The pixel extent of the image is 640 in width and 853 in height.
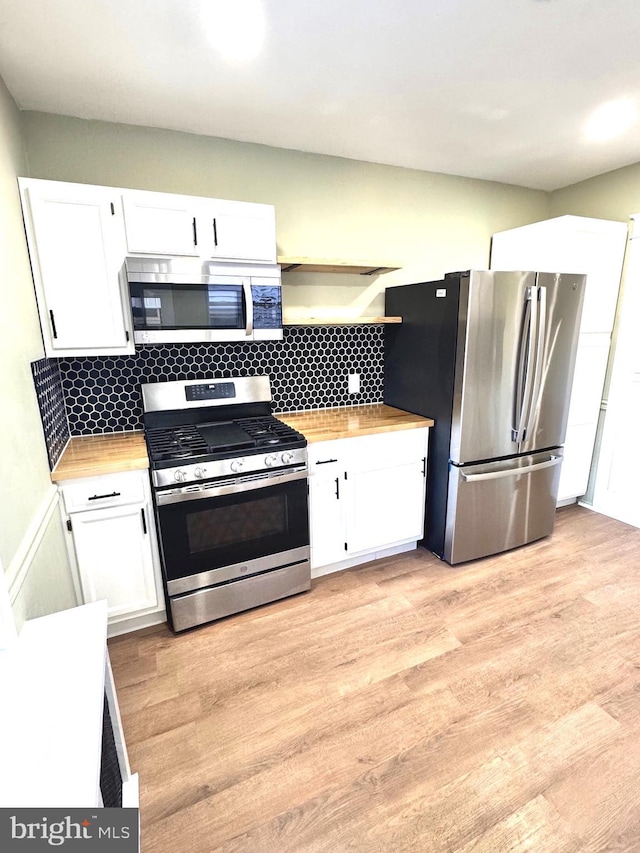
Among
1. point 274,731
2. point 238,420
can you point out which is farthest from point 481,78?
point 274,731

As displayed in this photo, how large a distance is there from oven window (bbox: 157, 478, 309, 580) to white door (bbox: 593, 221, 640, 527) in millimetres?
2548

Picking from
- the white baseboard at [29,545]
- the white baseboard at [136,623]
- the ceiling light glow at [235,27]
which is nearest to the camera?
the white baseboard at [29,545]

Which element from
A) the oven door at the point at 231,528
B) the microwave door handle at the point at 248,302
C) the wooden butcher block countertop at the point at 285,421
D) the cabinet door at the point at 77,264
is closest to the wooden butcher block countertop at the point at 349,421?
the wooden butcher block countertop at the point at 285,421

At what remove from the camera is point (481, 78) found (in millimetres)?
1843

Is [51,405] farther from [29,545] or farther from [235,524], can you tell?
[235,524]

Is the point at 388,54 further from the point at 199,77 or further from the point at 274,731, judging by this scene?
the point at 274,731

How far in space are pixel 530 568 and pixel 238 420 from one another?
2097 mm

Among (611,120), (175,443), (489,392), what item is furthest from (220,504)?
(611,120)

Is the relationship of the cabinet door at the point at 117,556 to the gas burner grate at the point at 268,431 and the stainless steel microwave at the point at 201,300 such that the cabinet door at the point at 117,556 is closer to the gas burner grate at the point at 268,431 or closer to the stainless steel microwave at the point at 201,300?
the gas burner grate at the point at 268,431

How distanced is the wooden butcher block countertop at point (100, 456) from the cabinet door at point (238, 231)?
1.08 m

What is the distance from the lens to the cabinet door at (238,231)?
2.11m

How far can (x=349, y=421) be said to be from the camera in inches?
105

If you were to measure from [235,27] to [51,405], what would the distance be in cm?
173

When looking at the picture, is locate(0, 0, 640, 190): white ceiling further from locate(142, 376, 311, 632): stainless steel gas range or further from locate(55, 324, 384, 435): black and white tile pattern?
locate(142, 376, 311, 632): stainless steel gas range
